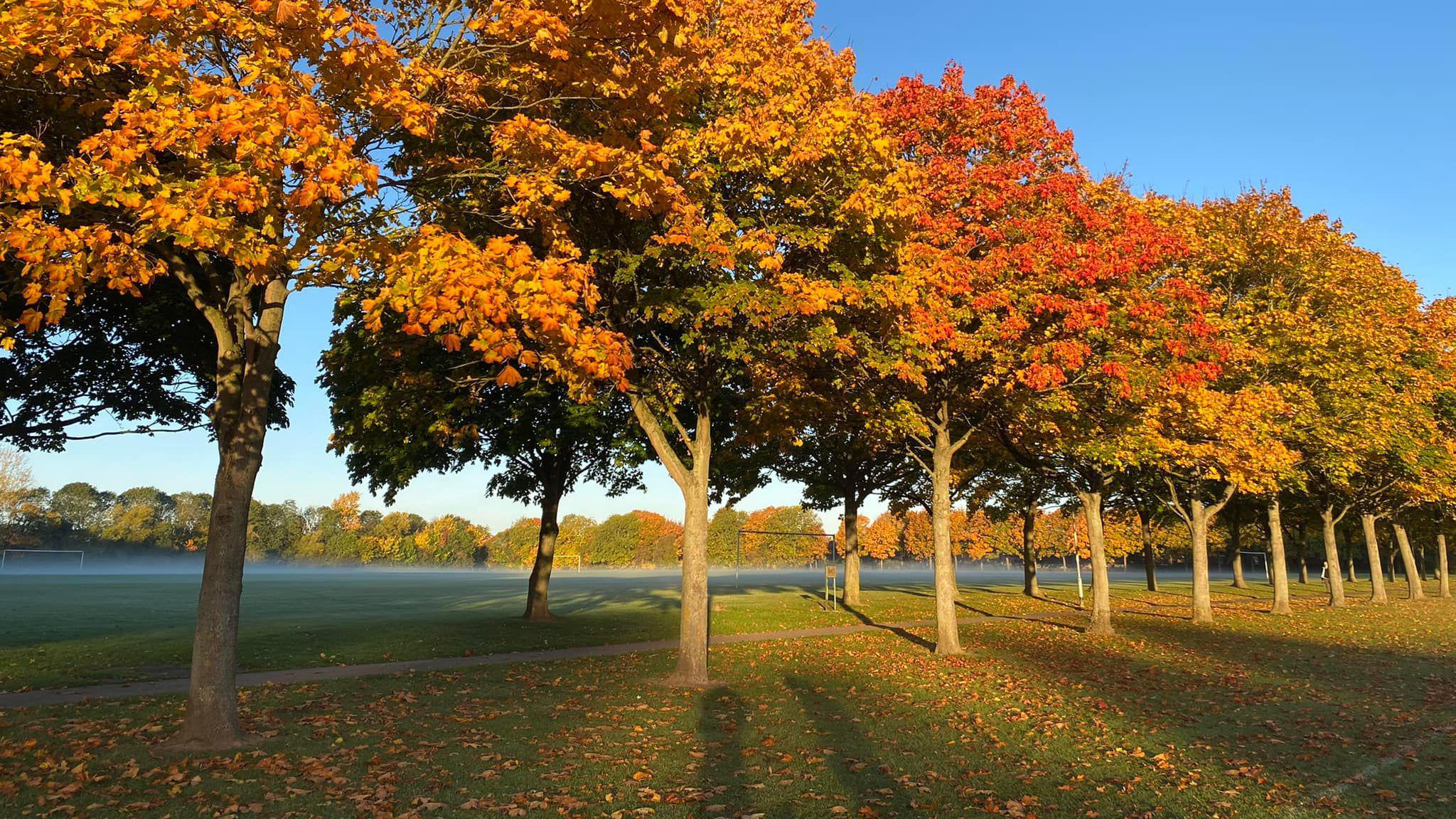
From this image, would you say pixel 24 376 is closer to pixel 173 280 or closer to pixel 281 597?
pixel 173 280

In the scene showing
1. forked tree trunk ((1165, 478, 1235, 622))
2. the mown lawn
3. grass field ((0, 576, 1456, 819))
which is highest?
forked tree trunk ((1165, 478, 1235, 622))

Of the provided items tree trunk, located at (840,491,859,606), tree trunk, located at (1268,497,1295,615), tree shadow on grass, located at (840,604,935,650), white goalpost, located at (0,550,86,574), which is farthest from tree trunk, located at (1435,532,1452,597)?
white goalpost, located at (0,550,86,574)

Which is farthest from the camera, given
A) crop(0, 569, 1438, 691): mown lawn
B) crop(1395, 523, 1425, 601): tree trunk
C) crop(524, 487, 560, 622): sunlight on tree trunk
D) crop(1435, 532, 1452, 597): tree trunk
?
crop(1435, 532, 1452, 597): tree trunk

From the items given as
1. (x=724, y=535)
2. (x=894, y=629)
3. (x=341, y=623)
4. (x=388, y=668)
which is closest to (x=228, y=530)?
(x=388, y=668)

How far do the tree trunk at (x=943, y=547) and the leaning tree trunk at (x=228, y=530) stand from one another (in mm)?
13154

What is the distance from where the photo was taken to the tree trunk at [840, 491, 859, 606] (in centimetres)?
3256

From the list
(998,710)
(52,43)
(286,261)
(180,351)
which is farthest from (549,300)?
(180,351)

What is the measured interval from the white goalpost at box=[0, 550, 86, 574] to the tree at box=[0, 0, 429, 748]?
115 m

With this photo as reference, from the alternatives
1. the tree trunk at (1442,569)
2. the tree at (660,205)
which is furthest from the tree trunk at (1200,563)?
the tree trunk at (1442,569)

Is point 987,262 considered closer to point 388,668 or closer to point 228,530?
point 228,530

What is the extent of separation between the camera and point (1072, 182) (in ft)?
56.8

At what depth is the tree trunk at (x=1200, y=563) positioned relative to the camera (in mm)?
25391

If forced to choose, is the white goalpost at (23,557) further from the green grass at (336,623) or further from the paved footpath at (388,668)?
the paved footpath at (388,668)

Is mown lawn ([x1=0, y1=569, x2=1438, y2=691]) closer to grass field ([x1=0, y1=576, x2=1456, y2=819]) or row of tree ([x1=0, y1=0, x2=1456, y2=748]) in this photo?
grass field ([x1=0, y1=576, x2=1456, y2=819])
